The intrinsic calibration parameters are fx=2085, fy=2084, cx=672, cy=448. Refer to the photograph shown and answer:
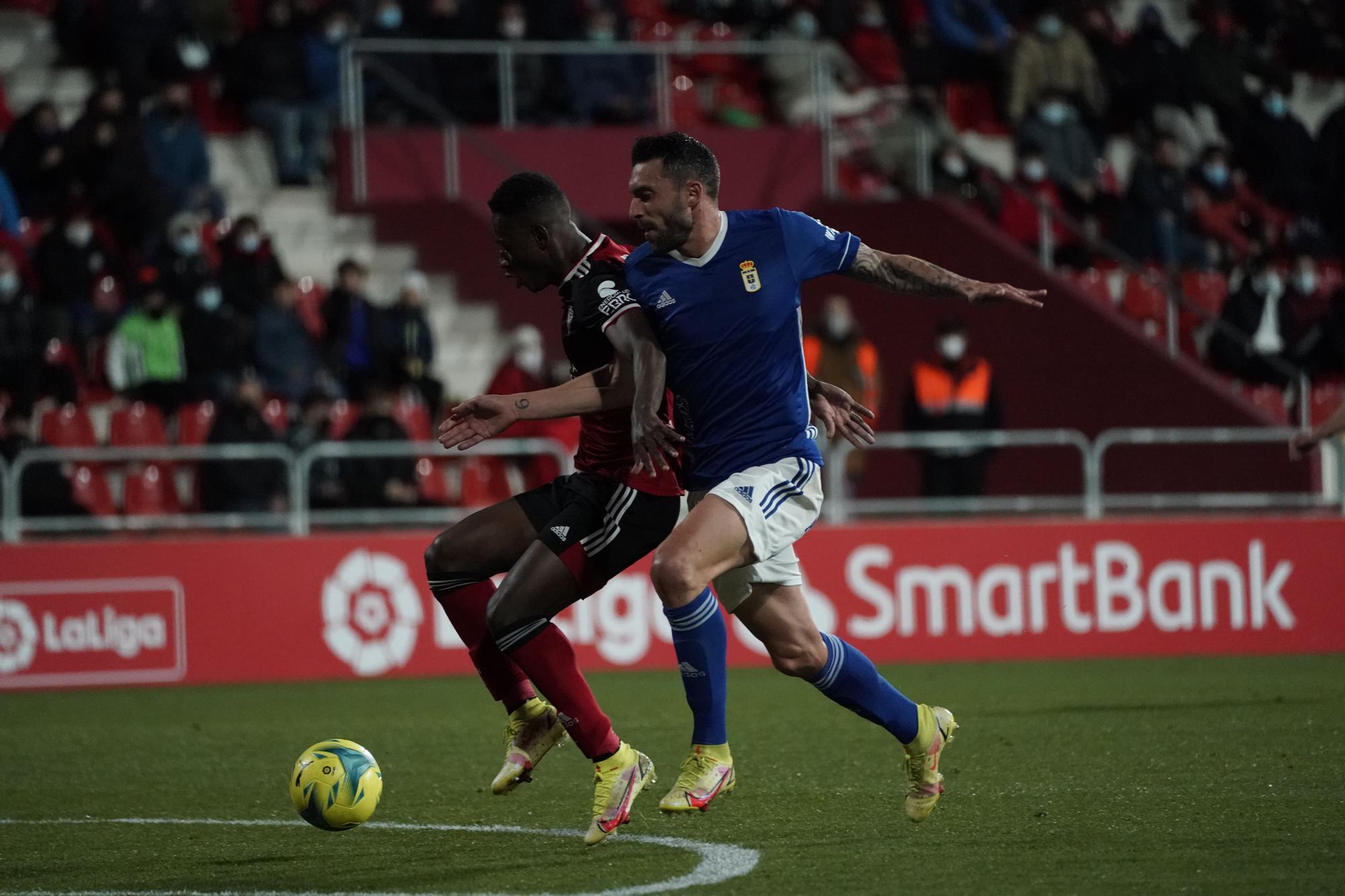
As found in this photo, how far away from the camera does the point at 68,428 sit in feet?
49.2

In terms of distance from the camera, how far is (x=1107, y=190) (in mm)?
21250

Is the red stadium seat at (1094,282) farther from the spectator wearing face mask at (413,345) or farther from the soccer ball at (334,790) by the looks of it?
the soccer ball at (334,790)

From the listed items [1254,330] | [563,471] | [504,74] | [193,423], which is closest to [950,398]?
[563,471]

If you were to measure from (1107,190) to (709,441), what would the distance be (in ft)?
48.8

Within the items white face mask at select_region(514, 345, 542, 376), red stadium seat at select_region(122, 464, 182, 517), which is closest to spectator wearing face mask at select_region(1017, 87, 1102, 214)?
white face mask at select_region(514, 345, 542, 376)

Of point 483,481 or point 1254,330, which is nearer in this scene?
point 483,481

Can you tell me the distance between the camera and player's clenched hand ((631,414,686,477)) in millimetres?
6871

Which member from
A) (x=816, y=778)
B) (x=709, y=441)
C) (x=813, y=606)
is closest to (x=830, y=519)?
(x=813, y=606)

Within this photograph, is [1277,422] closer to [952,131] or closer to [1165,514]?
[1165,514]

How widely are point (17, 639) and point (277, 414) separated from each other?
2.84 m

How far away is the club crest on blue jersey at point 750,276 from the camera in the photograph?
7.21 m

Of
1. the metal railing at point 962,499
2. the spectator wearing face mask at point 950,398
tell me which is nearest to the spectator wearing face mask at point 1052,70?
the spectator wearing face mask at point 950,398

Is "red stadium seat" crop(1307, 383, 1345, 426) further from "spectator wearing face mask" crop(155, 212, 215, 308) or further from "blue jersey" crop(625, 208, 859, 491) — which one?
"blue jersey" crop(625, 208, 859, 491)

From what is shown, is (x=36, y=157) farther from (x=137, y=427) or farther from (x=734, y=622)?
(x=734, y=622)
